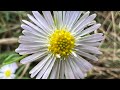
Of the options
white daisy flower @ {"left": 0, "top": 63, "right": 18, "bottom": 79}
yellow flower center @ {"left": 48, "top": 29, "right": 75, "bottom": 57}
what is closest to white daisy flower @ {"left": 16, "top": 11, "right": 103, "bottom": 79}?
yellow flower center @ {"left": 48, "top": 29, "right": 75, "bottom": 57}

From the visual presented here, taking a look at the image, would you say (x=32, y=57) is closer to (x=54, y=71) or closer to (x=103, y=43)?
(x=54, y=71)

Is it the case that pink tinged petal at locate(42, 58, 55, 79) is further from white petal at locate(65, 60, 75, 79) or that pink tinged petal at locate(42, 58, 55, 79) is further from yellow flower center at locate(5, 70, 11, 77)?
yellow flower center at locate(5, 70, 11, 77)

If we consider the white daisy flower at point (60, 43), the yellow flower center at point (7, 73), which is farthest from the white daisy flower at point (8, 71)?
the white daisy flower at point (60, 43)

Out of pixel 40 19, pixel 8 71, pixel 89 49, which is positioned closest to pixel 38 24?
pixel 40 19

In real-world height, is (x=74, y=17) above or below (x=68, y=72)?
above

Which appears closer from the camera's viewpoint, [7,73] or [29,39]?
[29,39]
